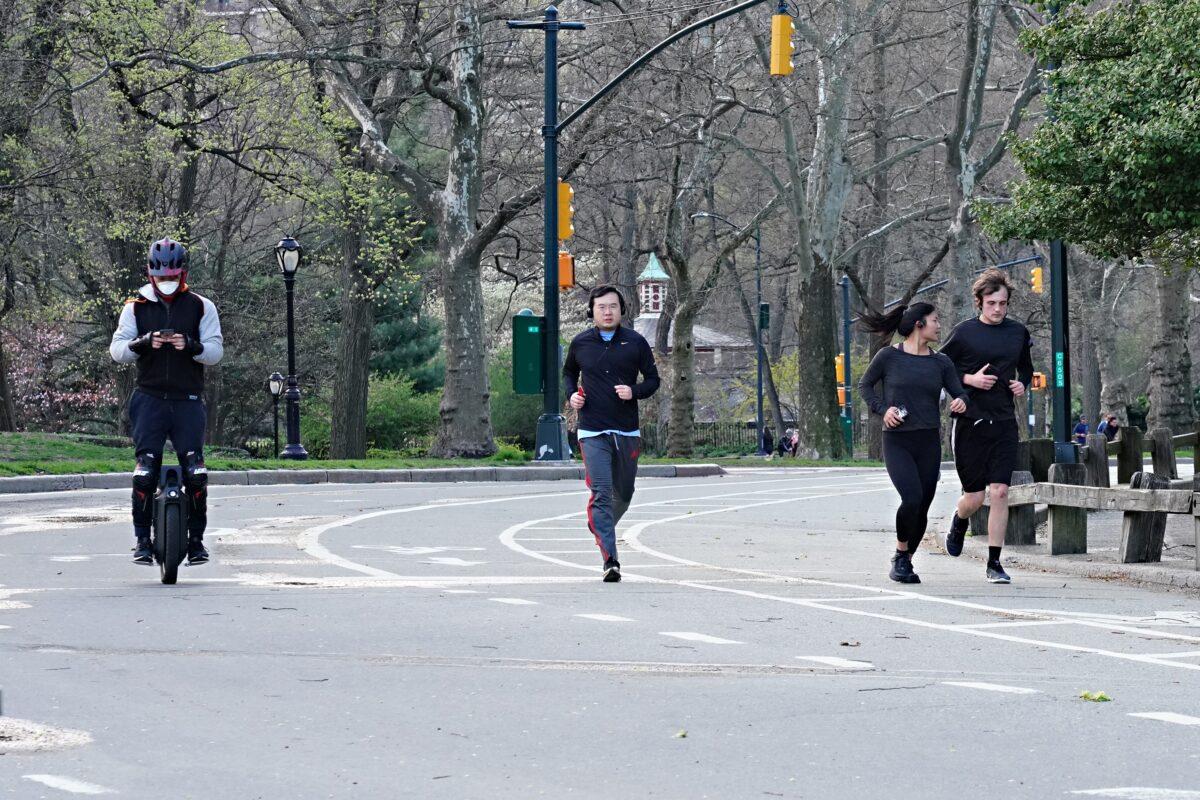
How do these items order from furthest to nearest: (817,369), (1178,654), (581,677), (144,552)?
(817,369), (144,552), (1178,654), (581,677)

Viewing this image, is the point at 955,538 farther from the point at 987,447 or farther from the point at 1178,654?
the point at 1178,654

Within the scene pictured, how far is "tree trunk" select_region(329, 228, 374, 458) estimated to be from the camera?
37.1 metres

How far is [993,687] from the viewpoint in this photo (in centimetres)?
699

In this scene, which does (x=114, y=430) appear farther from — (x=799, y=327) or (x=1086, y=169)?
(x=1086, y=169)

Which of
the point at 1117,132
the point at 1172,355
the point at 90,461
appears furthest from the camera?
the point at 1172,355

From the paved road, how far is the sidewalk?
0.32 meters

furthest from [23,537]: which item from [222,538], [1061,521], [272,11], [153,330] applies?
[272,11]

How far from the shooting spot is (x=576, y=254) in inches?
2052

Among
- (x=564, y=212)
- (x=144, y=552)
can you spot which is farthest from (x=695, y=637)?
(x=564, y=212)

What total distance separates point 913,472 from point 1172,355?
28.2 meters

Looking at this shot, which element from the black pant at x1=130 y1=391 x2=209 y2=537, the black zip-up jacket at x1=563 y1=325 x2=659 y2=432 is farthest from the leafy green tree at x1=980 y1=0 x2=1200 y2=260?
the black pant at x1=130 y1=391 x2=209 y2=537

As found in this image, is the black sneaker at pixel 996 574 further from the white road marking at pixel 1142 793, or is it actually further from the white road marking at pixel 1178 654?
the white road marking at pixel 1142 793

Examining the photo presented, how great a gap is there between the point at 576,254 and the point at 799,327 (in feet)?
39.2

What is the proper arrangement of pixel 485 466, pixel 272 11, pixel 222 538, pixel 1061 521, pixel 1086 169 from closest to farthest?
pixel 1061 521, pixel 222 538, pixel 1086 169, pixel 485 466, pixel 272 11
